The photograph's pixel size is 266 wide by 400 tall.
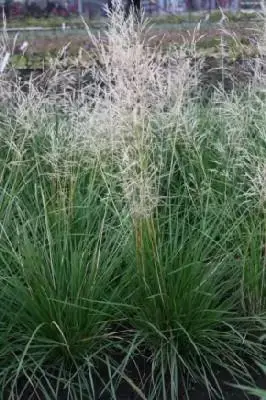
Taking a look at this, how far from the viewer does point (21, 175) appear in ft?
11.6

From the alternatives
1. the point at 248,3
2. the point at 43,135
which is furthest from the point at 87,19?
the point at 43,135

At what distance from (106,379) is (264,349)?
67cm

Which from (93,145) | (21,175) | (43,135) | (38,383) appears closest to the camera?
(38,383)

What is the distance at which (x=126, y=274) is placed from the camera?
9.77 feet

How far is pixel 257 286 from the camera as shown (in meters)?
3.00

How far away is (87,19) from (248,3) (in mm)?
1632

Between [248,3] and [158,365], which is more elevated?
[248,3]

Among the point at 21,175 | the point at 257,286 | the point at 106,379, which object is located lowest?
the point at 106,379

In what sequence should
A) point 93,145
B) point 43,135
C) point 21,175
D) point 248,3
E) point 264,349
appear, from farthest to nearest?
1. point 248,3
2. point 43,135
3. point 21,175
4. point 93,145
5. point 264,349

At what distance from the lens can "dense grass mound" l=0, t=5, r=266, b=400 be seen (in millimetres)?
2807

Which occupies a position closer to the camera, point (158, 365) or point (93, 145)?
point (158, 365)

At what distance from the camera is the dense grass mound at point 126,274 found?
281cm

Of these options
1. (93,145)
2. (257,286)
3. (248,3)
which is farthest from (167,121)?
(248,3)

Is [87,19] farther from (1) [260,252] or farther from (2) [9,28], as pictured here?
(1) [260,252]
